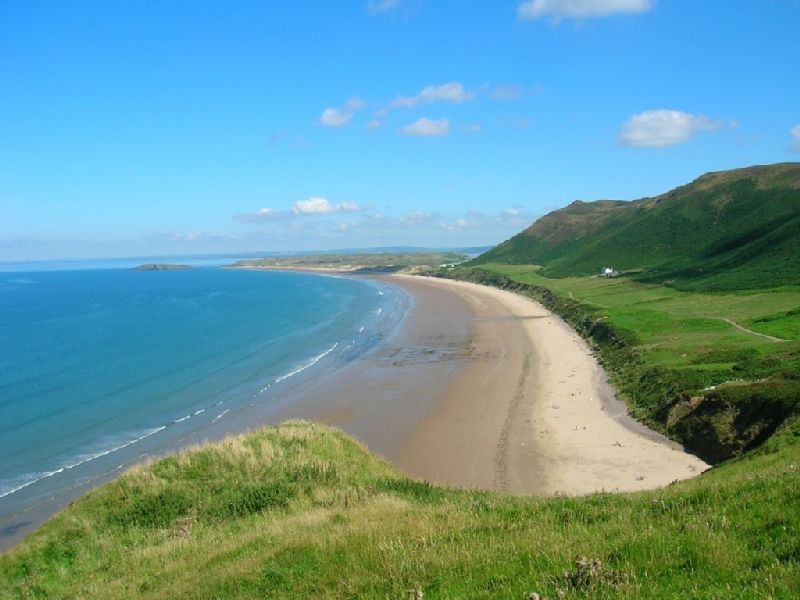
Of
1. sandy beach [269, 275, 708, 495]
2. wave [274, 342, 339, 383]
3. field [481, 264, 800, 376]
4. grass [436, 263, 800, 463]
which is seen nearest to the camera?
grass [436, 263, 800, 463]

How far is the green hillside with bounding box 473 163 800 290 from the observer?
83.5 metres

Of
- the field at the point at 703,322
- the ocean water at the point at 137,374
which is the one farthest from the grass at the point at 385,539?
the field at the point at 703,322

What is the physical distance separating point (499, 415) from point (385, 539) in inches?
1130

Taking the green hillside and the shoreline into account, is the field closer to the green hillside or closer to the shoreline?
the shoreline

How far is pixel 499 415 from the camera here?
38.1 meters

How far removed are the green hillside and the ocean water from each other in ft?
146

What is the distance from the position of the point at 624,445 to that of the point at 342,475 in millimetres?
15772

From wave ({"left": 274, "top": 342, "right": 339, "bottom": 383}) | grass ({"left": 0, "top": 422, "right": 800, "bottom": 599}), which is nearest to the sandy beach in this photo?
wave ({"left": 274, "top": 342, "right": 339, "bottom": 383})

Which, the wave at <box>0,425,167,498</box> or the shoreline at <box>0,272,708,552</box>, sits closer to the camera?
the shoreline at <box>0,272,708,552</box>

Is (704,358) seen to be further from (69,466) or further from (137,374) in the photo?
(137,374)

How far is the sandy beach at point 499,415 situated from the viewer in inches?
1082

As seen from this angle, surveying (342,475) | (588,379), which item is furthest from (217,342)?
(342,475)

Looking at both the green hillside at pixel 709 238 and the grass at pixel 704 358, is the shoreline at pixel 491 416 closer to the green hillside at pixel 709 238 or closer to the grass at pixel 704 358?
the grass at pixel 704 358

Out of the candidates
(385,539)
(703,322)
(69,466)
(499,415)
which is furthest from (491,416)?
(385,539)
